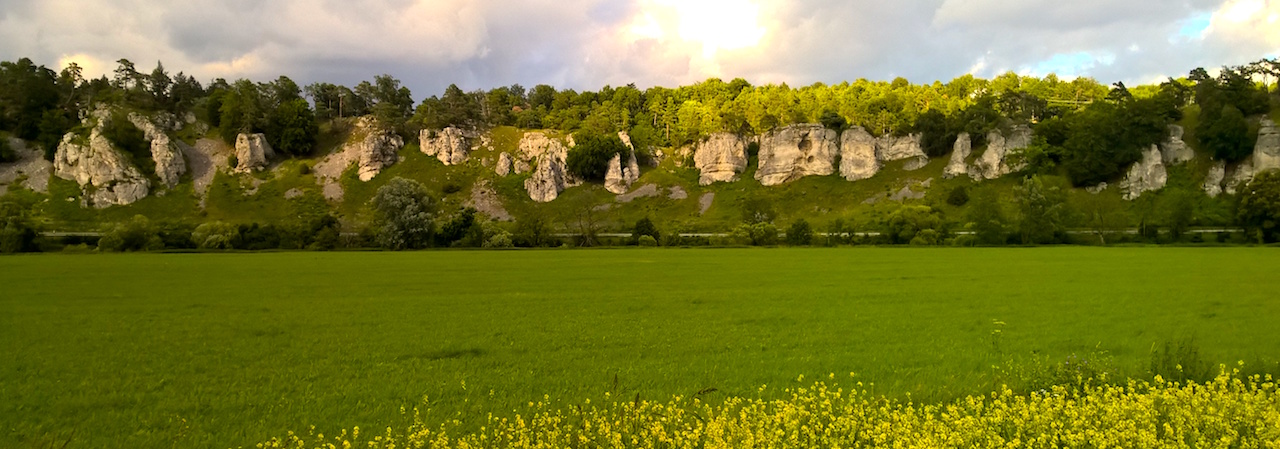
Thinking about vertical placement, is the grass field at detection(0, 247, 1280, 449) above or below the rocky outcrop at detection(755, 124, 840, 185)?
below

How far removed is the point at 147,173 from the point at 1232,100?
19547 centimetres

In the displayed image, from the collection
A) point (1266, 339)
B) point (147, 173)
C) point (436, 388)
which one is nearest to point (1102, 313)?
point (1266, 339)

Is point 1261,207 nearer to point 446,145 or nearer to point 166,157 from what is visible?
point 446,145

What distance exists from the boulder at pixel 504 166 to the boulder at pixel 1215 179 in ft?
409

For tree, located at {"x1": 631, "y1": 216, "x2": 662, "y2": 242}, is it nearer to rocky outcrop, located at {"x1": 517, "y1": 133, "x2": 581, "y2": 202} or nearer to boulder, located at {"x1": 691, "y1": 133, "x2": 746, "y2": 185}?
rocky outcrop, located at {"x1": 517, "y1": 133, "x2": 581, "y2": 202}

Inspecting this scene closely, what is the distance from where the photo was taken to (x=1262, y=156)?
9594cm

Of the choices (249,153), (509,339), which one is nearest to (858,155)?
(509,339)

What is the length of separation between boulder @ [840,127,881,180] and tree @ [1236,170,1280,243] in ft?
207

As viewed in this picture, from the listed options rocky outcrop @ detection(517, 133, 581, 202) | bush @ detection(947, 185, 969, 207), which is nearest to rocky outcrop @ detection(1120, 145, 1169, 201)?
bush @ detection(947, 185, 969, 207)

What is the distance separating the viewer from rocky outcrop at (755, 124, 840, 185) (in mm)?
135500

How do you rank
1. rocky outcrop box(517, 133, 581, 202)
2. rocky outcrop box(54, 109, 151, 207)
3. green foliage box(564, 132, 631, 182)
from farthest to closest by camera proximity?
1. green foliage box(564, 132, 631, 182)
2. rocky outcrop box(517, 133, 581, 202)
3. rocky outcrop box(54, 109, 151, 207)

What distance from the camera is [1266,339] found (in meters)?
16.1

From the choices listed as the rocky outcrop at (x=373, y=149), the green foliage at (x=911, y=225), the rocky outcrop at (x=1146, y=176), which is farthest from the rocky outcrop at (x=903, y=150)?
the rocky outcrop at (x=373, y=149)

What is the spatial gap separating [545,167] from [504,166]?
37.2 ft
